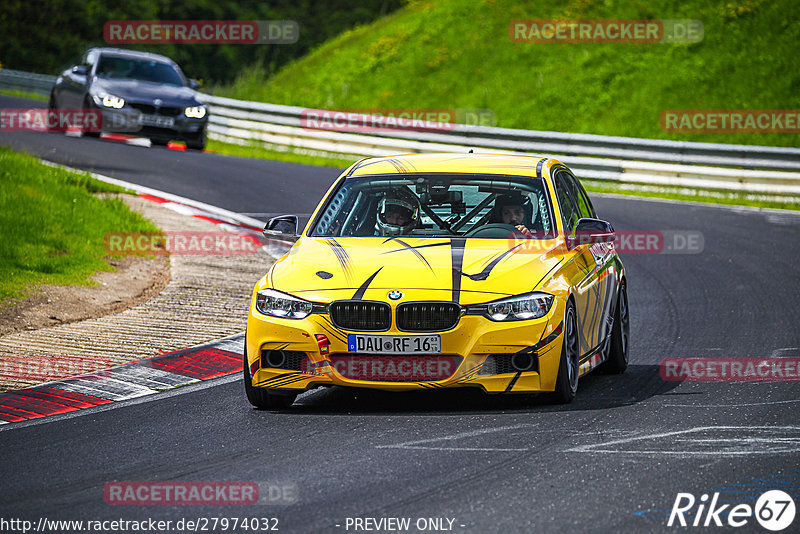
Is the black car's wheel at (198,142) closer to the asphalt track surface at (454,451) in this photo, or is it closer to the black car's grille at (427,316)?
the asphalt track surface at (454,451)

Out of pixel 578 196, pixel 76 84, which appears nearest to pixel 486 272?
pixel 578 196

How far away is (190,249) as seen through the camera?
15508mm

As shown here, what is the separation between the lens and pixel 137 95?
2450cm

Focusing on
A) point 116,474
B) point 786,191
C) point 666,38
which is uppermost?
point 666,38

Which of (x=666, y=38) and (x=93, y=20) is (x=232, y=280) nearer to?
(x=666, y=38)

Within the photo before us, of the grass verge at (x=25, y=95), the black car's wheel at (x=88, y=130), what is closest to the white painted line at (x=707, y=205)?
the black car's wheel at (x=88, y=130)

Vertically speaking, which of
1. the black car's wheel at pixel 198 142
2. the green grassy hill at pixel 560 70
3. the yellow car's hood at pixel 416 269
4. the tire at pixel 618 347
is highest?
the green grassy hill at pixel 560 70

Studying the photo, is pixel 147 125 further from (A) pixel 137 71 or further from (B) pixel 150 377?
(B) pixel 150 377

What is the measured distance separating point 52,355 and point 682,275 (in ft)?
26.8

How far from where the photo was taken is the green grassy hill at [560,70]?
32031 millimetres

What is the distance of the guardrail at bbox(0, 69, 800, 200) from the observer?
24.1 meters

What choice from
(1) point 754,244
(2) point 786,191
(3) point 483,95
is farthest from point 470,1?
(1) point 754,244

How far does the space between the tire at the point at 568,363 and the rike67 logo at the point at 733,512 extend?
213 cm

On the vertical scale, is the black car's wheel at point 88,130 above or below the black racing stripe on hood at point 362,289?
above
